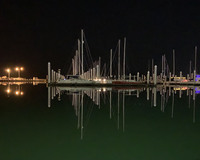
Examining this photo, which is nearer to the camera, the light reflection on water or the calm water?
the calm water

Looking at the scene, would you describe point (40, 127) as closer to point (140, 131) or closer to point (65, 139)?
point (65, 139)

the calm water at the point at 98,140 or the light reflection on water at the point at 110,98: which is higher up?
the light reflection on water at the point at 110,98

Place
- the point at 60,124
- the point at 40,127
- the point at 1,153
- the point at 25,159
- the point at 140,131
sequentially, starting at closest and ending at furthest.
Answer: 1. the point at 25,159
2. the point at 1,153
3. the point at 140,131
4. the point at 40,127
5. the point at 60,124

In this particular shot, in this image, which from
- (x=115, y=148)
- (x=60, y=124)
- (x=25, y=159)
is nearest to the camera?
(x=25, y=159)

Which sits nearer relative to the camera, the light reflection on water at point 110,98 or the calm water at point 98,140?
the calm water at point 98,140

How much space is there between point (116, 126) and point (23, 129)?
298cm

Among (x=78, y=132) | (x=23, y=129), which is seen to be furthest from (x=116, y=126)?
(x=23, y=129)

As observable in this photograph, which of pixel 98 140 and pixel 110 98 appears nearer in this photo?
pixel 98 140

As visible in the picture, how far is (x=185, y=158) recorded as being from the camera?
5.22 m

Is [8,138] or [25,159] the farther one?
[8,138]

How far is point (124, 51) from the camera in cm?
4984

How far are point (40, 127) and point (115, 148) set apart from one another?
10.8 ft

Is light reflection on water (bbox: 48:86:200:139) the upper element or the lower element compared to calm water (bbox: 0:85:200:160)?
upper

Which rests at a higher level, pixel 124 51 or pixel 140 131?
pixel 124 51
